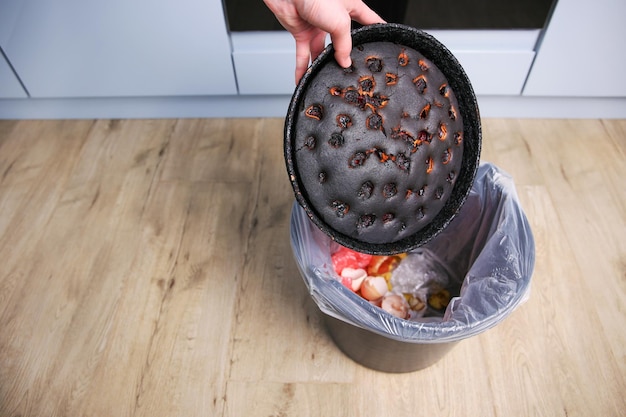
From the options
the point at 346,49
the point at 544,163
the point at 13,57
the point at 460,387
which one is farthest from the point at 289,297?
the point at 13,57

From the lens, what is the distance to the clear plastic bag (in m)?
0.57

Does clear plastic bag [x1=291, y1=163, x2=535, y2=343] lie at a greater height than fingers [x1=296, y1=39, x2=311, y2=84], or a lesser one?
lesser

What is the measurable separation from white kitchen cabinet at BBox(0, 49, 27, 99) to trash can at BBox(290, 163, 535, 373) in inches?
34.2

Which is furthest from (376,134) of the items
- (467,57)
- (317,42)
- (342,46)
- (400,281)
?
(467,57)

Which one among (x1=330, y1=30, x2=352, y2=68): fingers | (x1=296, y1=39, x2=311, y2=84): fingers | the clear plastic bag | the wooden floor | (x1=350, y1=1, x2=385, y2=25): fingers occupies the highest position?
(x1=330, y1=30, x2=352, y2=68): fingers

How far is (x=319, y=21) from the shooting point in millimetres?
519

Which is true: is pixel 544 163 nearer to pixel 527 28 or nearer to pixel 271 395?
pixel 527 28

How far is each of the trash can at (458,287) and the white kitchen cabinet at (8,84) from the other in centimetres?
87

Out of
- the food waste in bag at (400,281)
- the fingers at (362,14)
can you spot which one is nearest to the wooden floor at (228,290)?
the food waste in bag at (400,281)

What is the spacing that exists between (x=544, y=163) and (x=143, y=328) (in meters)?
0.94

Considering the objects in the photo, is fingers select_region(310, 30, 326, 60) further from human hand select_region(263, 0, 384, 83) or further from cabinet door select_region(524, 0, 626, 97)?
cabinet door select_region(524, 0, 626, 97)

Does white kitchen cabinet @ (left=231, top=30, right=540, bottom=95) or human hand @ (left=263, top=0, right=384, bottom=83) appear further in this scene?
white kitchen cabinet @ (left=231, top=30, right=540, bottom=95)

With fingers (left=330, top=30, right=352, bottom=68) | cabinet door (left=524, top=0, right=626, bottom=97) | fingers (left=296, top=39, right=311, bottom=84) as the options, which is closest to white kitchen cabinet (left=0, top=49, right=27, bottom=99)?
fingers (left=296, top=39, right=311, bottom=84)

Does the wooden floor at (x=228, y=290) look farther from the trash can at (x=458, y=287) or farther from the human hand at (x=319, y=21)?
the human hand at (x=319, y=21)
